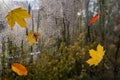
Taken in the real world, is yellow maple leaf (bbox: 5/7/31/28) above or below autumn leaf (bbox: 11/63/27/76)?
above

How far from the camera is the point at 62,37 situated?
2402 mm

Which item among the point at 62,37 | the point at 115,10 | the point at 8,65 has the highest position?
the point at 115,10

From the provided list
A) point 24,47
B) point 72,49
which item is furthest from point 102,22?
point 24,47

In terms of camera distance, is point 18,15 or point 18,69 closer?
point 18,15

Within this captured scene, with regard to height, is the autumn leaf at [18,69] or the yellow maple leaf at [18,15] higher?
the yellow maple leaf at [18,15]

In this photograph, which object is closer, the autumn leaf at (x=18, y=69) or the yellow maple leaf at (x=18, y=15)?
the yellow maple leaf at (x=18, y=15)

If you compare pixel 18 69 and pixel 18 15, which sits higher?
pixel 18 15

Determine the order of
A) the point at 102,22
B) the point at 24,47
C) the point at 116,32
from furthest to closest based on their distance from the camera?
the point at 24,47
the point at 102,22
the point at 116,32

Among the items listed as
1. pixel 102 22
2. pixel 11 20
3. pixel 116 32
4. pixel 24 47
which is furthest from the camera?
pixel 24 47

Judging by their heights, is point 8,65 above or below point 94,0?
below

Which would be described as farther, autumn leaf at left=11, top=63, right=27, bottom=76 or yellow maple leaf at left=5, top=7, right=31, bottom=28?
autumn leaf at left=11, top=63, right=27, bottom=76

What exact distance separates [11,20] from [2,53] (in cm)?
154

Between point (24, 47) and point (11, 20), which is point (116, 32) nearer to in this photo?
point (24, 47)

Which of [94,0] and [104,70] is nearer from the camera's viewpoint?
[104,70]
